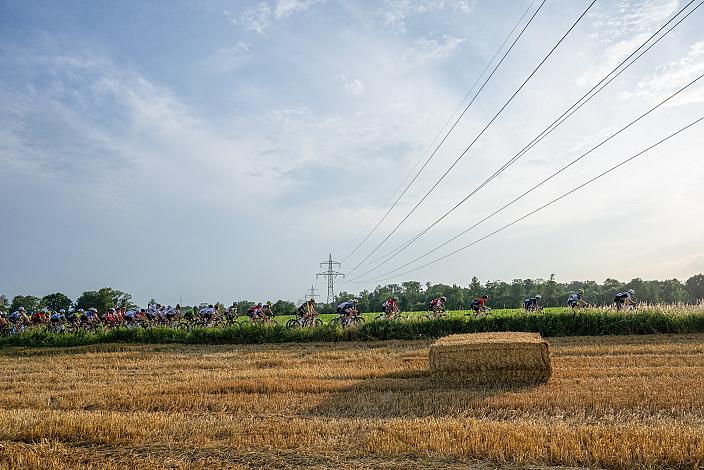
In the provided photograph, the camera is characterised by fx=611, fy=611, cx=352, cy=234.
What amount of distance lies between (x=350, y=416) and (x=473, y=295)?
78.4m

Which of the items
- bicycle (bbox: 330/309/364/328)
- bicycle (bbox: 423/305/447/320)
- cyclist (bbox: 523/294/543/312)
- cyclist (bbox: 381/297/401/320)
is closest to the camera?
bicycle (bbox: 330/309/364/328)

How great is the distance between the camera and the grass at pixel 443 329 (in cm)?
2609

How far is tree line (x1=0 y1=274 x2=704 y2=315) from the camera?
74875mm

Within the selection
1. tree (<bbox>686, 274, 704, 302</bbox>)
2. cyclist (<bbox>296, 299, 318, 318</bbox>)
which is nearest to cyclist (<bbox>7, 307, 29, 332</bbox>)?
cyclist (<bbox>296, 299, 318, 318</bbox>)

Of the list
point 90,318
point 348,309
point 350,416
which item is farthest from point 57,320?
point 350,416

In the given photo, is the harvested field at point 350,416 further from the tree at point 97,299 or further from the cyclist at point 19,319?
the tree at point 97,299

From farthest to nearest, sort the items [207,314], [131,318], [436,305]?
1. [131,318]
2. [436,305]
3. [207,314]

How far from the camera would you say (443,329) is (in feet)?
87.5

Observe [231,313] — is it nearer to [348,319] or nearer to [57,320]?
[348,319]

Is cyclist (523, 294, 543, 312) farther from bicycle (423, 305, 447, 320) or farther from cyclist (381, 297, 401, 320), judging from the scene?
cyclist (381, 297, 401, 320)

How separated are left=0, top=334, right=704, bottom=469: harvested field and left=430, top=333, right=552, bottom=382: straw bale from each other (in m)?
0.49

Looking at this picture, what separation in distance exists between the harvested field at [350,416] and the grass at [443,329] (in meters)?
8.39

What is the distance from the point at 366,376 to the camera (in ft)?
47.8

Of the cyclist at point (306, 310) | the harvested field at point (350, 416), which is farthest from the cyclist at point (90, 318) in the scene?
the harvested field at point (350, 416)
